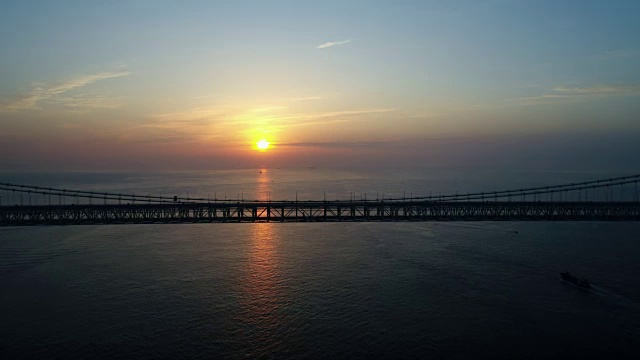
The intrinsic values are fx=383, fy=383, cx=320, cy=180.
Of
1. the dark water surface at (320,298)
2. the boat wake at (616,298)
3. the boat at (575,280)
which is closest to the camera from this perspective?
the dark water surface at (320,298)

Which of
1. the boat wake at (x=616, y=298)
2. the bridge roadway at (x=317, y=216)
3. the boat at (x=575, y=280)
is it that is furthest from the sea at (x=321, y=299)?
the bridge roadway at (x=317, y=216)

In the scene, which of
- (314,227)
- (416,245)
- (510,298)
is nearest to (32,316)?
(510,298)

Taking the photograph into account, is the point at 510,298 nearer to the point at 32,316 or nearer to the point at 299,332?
the point at 299,332

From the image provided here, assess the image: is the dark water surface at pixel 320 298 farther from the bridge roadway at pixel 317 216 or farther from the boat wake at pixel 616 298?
the bridge roadway at pixel 317 216

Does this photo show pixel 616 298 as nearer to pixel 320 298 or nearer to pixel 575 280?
pixel 575 280

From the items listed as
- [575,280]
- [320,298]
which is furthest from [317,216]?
[575,280]

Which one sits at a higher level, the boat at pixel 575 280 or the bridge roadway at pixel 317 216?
the bridge roadway at pixel 317 216

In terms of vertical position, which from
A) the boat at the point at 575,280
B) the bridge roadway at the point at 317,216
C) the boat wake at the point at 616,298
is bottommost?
the boat wake at the point at 616,298
